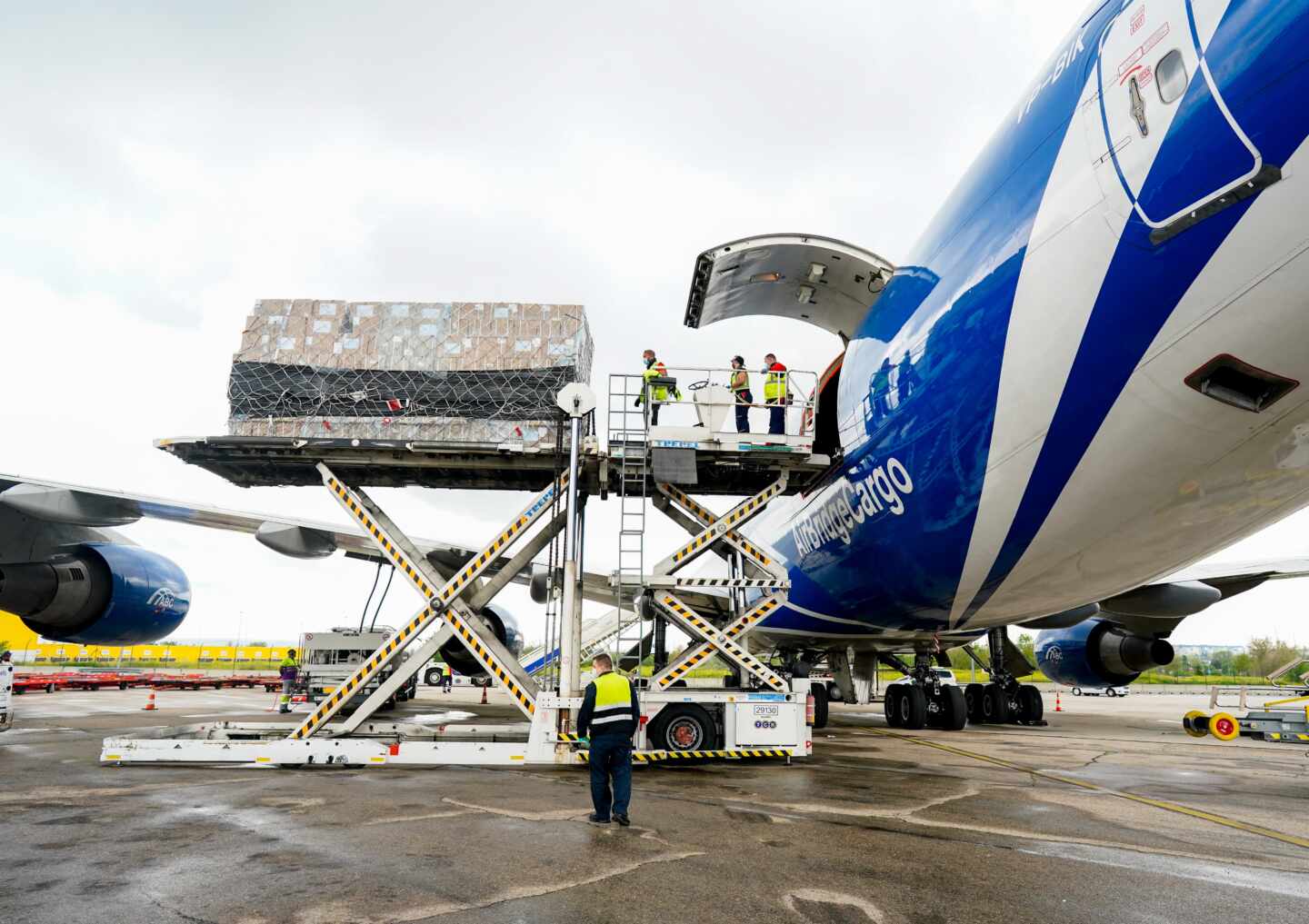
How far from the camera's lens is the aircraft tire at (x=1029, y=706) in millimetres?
16469

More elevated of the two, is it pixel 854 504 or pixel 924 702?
pixel 854 504

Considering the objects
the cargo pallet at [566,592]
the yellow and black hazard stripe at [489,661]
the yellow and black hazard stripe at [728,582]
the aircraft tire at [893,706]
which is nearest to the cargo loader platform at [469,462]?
the cargo pallet at [566,592]

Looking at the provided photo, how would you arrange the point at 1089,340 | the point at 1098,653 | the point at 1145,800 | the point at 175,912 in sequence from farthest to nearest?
1. the point at 1098,653
2. the point at 1145,800
3. the point at 1089,340
4. the point at 175,912

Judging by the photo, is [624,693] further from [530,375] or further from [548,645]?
[530,375]

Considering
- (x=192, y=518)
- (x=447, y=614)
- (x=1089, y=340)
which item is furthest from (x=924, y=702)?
(x=192, y=518)

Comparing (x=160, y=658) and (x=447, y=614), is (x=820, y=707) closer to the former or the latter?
(x=447, y=614)

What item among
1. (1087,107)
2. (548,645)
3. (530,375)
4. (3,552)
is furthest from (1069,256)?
(3,552)

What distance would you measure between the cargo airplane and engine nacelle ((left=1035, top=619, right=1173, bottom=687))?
24.3ft

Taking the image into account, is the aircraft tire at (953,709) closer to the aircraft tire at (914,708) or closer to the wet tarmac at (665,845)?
the aircraft tire at (914,708)

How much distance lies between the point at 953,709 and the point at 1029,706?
382 centimetres

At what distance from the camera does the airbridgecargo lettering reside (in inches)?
297

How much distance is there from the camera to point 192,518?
12.7 meters

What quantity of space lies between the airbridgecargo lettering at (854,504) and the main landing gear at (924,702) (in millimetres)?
4215

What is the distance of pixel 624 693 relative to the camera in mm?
5852
